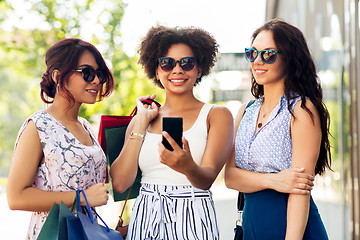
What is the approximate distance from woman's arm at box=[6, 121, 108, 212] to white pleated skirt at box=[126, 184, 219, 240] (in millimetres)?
287

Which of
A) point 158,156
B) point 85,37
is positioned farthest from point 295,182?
point 85,37

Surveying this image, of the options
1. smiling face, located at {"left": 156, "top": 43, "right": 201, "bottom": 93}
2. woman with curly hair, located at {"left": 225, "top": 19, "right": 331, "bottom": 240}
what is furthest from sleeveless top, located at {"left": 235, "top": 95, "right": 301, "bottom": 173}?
smiling face, located at {"left": 156, "top": 43, "right": 201, "bottom": 93}

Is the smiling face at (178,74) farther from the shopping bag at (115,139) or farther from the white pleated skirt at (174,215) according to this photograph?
the white pleated skirt at (174,215)

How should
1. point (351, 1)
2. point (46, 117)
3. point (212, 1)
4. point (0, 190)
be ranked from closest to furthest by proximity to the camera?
1. point (46, 117)
2. point (351, 1)
3. point (212, 1)
4. point (0, 190)

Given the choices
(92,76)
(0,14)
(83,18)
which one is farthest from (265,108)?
(0,14)

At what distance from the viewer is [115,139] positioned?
308 centimetres

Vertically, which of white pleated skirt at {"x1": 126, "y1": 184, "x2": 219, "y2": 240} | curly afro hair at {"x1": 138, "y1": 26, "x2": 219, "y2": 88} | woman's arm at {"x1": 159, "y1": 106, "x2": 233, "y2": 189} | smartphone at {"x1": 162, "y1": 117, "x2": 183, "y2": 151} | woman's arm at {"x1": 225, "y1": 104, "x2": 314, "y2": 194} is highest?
curly afro hair at {"x1": 138, "y1": 26, "x2": 219, "y2": 88}

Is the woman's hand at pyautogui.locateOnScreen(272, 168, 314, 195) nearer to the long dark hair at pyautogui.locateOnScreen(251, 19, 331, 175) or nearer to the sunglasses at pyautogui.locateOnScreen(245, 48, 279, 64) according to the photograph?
the long dark hair at pyautogui.locateOnScreen(251, 19, 331, 175)

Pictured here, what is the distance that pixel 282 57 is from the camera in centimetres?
269

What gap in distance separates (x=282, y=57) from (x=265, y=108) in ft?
1.05

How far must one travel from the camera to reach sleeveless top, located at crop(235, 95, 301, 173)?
2574 millimetres

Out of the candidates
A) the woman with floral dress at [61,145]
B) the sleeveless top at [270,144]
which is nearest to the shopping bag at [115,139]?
the woman with floral dress at [61,145]

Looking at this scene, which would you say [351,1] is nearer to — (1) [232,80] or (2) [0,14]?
(2) [0,14]

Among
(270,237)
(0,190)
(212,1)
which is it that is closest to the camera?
(270,237)
